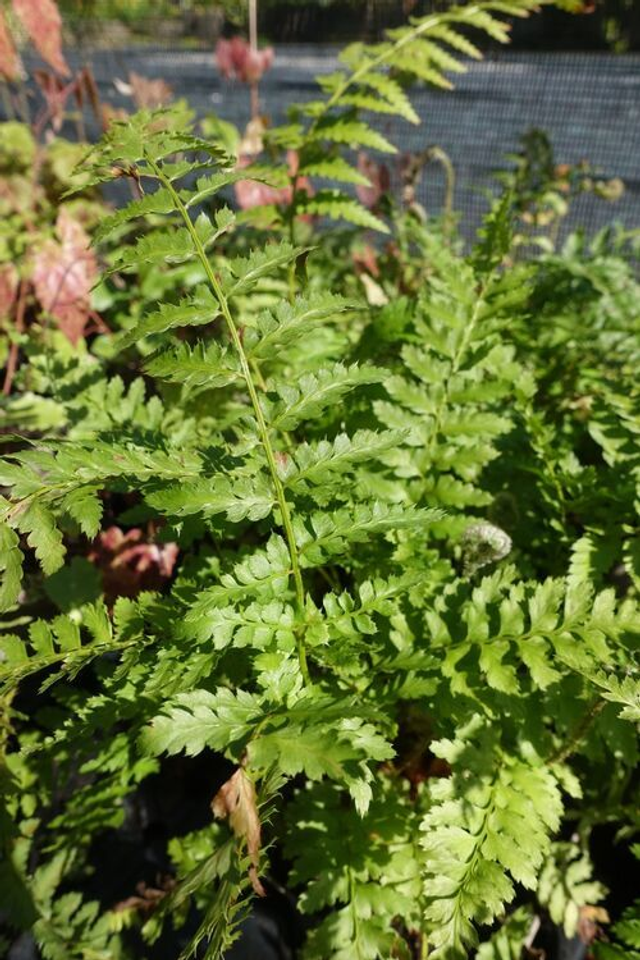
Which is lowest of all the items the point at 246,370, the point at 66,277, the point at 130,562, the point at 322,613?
the point at 130,562

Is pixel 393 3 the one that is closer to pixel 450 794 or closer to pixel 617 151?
pixel 617 151

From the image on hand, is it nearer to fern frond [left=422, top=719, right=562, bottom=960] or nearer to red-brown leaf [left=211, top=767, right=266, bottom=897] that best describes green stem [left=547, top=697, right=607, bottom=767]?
fern frond [left=422, top=719, right=562, bottom=960]

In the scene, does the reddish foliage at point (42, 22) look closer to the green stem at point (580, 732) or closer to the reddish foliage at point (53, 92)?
the reddish foliage at point (53, 92)

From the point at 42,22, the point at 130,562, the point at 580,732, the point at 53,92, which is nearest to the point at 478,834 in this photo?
the point at 580,732

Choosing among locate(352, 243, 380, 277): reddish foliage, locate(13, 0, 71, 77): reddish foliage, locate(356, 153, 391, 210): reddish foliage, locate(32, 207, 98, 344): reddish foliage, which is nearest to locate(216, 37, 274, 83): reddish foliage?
locate(356, 153, 391, 210): reddish foliage

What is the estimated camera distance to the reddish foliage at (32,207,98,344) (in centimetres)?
215

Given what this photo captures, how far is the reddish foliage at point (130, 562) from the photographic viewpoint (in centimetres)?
162

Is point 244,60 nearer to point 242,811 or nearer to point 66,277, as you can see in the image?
point 66,277

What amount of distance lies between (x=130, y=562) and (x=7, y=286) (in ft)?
4.21

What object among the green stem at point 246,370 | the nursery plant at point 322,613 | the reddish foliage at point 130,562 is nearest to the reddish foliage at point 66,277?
the nursery plant at point 322,613

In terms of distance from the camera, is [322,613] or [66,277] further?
[66,277]

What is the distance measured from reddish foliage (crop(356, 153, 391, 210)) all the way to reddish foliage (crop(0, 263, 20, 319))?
4.07 feet

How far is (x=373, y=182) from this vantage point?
2350mm

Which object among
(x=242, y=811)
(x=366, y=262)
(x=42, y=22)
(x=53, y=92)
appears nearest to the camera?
(x=242, y=811)
